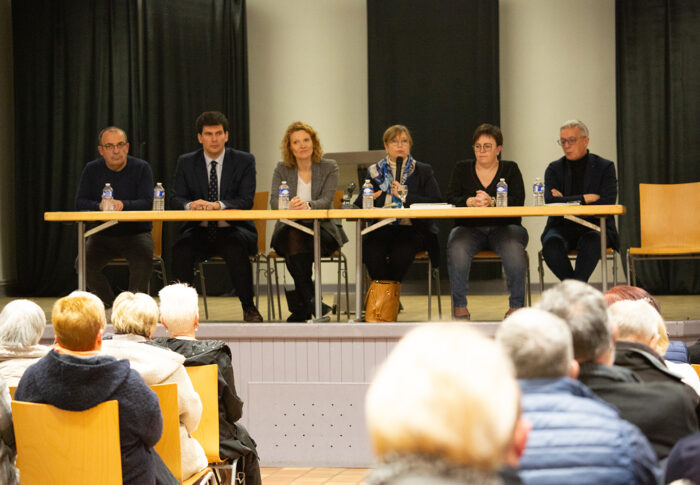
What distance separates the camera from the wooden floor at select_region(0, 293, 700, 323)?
17.4ft

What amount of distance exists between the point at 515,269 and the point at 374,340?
2.82ft

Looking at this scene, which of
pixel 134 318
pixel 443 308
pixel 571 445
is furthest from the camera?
pixel 443 308

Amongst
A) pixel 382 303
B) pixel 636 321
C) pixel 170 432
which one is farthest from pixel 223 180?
pixel 636 321

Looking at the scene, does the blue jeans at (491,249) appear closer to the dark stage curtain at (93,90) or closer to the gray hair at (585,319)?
the gray hair at (585,319)

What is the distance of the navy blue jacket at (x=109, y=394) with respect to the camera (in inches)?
84.6

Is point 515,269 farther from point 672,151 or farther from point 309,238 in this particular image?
point 672,151

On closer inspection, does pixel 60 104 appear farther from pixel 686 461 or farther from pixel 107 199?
pixel 686 461

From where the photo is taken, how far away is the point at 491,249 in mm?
4773

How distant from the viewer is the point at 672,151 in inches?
295

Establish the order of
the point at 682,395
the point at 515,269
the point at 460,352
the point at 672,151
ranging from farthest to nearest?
the point at 672,151
the point at 515,269
the point at 682,395
the point at 460,352

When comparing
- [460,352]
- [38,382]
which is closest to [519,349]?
[460,352]

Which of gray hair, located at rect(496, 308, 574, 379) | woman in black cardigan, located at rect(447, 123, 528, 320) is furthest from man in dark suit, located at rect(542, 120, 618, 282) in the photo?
gray hair, located at rect(496, 308, 574, 379)

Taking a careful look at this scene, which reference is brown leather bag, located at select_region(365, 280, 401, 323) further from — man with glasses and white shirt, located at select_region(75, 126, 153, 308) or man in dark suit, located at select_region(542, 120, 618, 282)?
man with glasses and white shirt, located at select_region(75, 126, 153, 308)

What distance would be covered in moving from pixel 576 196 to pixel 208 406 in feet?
9.04
